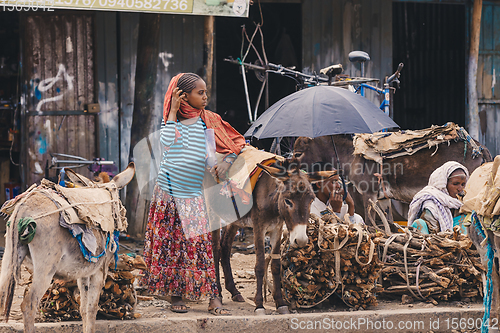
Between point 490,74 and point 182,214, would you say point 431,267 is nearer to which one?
point 182,214

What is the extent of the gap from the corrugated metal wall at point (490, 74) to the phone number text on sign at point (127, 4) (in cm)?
537

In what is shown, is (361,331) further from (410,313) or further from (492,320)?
(492,320)


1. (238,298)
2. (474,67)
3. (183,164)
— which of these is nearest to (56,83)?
(183,164)

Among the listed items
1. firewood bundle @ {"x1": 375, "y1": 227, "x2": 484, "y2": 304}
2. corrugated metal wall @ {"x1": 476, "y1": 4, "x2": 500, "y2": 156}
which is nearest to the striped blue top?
firewood bundle @ {"x1": 375, "y1": 227, "x2": 484, "y2": 304}

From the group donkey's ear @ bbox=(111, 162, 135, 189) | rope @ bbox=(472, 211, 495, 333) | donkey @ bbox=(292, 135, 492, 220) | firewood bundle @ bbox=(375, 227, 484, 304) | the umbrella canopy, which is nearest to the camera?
rope @ bbox=(472, 211, 495, 333)

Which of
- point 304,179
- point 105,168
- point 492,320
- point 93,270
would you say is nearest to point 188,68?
point 105,168

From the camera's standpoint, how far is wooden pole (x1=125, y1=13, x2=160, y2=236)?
7965mm

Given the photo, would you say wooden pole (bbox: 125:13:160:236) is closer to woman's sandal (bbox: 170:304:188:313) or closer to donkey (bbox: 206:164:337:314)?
donkey (bbox: 206:164:337:314)

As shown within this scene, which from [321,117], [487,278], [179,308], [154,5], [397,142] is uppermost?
[154,5]

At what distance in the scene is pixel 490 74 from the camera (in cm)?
941

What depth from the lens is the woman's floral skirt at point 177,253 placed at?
15.2 ft

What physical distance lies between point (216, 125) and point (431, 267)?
2.49m

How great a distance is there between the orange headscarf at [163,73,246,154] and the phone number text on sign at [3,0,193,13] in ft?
8.77

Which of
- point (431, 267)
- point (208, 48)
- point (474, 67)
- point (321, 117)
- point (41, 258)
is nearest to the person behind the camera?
point (41, 258)
